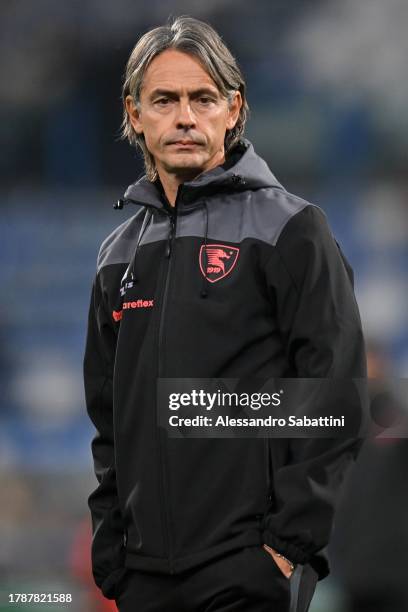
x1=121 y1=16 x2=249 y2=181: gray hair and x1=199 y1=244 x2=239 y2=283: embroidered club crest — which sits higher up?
x1=121 y1=16 x2=249 y2=181: gray hair

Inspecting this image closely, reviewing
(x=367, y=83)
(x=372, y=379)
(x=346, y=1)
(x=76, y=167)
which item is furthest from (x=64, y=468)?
(x=346, y=1)

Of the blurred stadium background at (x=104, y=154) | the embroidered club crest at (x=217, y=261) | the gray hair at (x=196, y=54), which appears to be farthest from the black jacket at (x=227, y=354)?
the blurred stadium background at (x=104, y=154)

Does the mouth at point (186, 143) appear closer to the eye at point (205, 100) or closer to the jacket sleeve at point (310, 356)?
the eye at point (205, 100)

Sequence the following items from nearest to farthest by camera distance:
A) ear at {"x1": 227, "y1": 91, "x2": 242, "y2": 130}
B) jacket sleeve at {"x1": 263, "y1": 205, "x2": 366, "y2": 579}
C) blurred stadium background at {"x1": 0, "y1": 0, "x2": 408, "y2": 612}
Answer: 1. jacket sleeve at {"x1": 263, "y1": 205, "x2": 366, "y2": 579}
2. ear at {"x1": 227, "y1": 91, "x2": 242, "y2": 130}
3. blurred stadium background at {"x1": 0, "y1": 0, "x2": 408, "y2": 612}

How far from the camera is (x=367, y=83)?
4297 millimetres

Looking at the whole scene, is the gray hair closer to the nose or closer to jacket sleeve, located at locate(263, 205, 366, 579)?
the nose

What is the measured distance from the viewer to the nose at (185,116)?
5.16 feet

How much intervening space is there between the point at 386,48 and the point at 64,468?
218cm

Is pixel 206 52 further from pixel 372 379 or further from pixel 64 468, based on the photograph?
pixel 64 468

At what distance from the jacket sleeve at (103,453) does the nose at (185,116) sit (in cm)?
32

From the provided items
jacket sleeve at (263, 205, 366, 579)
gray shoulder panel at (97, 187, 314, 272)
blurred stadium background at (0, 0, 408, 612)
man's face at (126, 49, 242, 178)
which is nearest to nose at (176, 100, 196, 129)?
man's face at (126, 49, 242, 178)

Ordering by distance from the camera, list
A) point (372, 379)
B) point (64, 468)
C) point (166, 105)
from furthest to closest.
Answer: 1. point (64, 468)
2. point (372, 379)
3. point (166, 105)

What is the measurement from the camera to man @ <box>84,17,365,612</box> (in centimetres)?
143

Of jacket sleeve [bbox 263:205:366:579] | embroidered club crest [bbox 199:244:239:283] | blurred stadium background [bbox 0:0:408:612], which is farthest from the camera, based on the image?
blurred stadium background [bbox 0:0:408:612]
